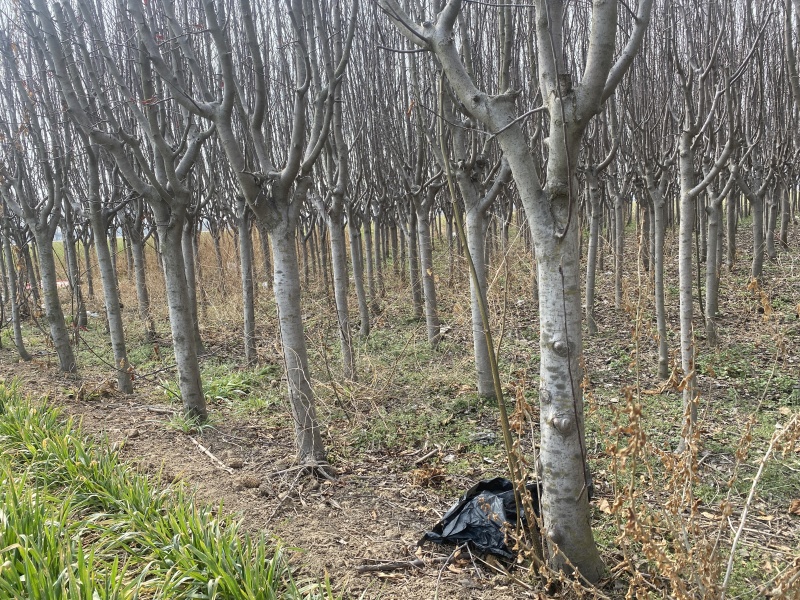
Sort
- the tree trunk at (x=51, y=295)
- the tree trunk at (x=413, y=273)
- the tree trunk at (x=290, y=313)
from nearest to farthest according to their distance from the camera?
the tree trunk at (x=290, y=313) → the tree trunk at (x=51, y=295) → the tree trunk at (x=413, y=273)

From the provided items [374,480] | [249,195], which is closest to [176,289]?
[249,195]

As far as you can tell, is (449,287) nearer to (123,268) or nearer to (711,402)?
(711,402)

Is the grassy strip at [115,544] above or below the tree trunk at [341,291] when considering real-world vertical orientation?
below

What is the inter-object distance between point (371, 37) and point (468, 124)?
2.92m

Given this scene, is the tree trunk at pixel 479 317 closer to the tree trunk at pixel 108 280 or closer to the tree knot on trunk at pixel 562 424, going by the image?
the tree knot on trunk at pixel 562 424

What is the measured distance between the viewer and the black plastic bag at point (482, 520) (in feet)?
10.0

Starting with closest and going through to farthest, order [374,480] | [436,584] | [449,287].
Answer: [436,584] < [374,480] < [449,287]

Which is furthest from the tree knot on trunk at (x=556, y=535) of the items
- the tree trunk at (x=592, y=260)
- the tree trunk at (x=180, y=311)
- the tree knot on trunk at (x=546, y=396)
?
the tree trunk at (x=592, y=260)

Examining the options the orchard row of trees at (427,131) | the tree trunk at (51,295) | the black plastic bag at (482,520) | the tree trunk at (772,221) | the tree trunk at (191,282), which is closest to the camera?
the orchard row of trees at (427,131)

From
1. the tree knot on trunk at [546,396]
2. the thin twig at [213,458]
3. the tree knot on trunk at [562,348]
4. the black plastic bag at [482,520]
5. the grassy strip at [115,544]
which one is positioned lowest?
the thin twig at [213,458]

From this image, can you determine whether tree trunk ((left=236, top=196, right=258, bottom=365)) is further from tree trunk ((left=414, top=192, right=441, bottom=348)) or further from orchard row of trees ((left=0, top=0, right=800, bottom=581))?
tree trunk ((left=414, top=192, right=441, bottom=348))

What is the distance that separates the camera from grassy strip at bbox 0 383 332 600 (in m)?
2.48

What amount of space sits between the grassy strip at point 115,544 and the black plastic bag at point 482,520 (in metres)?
0.81

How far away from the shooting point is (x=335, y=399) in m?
5.70
